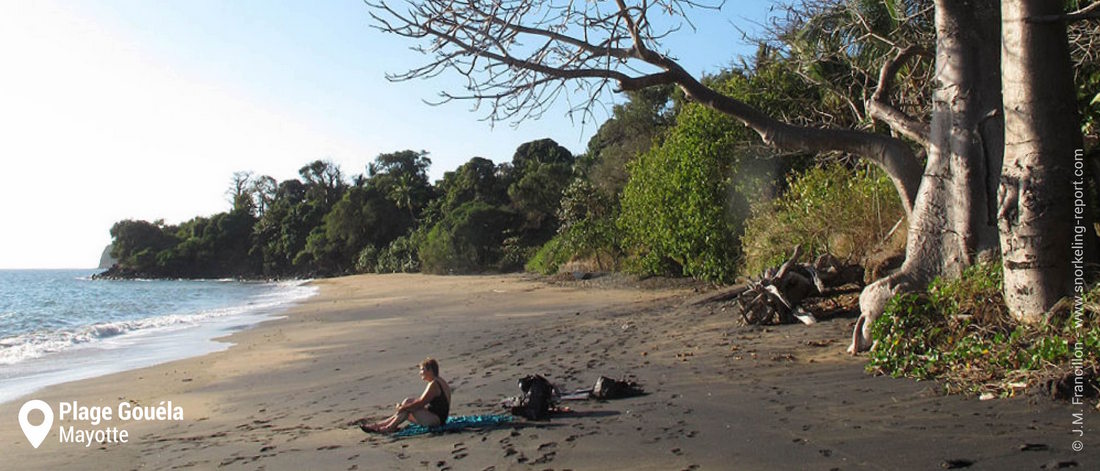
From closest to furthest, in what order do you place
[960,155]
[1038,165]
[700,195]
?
1. [1038,165]
2. [960,155]
3. [700,195]

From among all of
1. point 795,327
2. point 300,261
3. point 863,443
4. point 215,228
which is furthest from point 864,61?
point 215,228

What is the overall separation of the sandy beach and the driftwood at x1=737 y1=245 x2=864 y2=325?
13.4 inches

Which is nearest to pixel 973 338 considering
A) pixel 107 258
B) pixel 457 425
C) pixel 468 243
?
pixel 457 425

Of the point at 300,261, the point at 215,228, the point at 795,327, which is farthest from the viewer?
the point at 215,228

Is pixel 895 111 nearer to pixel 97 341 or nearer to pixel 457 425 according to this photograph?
pixel 457 425

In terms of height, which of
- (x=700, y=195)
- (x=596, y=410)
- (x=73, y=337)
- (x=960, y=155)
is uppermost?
(x=700, y=195)

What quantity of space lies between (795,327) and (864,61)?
5775mm

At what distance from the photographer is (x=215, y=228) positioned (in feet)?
251

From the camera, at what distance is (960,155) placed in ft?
22.8

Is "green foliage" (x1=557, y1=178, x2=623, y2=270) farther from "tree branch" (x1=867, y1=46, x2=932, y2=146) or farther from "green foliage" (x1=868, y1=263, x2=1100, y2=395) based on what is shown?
"green foliage" (x1=868, y1=263, x2=1100, y2=395)

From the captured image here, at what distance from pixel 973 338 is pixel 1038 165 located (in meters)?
1.34

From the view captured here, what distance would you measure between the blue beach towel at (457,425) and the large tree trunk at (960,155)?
3.48 metres

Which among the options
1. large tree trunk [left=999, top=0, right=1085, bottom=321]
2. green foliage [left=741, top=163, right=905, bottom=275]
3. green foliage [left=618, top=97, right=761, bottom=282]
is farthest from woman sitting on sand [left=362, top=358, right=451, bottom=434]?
green foliage [left=618, top=97, right=761, bottom=282]

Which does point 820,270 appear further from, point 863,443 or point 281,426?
point 281,426
